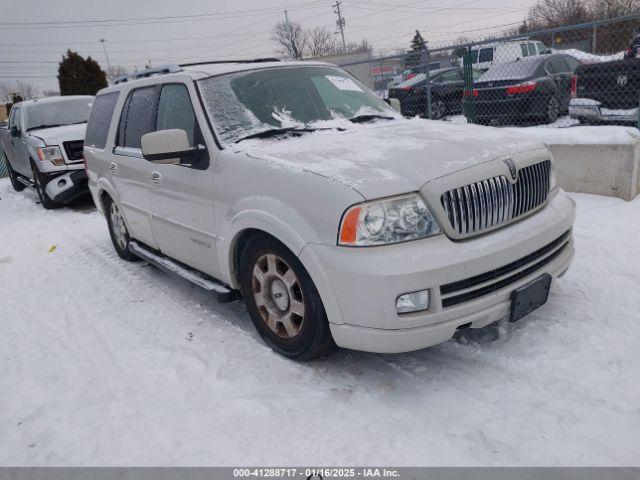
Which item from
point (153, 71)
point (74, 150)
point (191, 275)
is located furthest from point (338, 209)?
point (74, 150)

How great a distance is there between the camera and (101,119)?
5.36 metres

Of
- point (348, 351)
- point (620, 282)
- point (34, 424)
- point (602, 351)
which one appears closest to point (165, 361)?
point (34, 424)

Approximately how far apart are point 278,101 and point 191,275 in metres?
1.51

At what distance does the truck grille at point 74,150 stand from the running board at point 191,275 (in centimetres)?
508

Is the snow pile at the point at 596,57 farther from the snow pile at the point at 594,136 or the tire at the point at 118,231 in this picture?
the tire at the point at 118,231

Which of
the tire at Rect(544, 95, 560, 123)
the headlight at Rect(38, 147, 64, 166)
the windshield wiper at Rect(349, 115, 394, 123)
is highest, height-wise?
the windshield wiper at Rect(349, 115, 394, 123)

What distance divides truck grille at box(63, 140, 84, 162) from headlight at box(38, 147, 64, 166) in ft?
0.45

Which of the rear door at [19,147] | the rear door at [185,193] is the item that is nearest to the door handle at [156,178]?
the rear door at [185,193]

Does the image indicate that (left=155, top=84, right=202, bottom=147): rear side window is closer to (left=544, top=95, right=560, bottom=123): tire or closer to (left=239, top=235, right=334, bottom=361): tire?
(left=239, top=235, right=334, bottom=361): tire

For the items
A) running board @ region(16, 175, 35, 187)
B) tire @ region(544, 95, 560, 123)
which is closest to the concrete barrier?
tire @ region(544, 95, 560, 123)

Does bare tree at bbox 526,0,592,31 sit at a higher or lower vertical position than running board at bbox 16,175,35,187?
higher

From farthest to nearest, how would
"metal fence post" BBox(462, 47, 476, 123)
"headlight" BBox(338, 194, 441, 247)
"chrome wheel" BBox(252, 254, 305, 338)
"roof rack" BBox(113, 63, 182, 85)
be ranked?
"metal fence post" BBox(462, 47, 476, 123)
"roof rack" BBox(113, 63, 182, 85)
"chrome wheel" BBox(252, 254, 305, 338)
"headlight" BBox(338, 194, 441, 247)

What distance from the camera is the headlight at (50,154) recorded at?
9023 mm

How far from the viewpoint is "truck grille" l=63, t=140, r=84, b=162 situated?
29.9 ft
